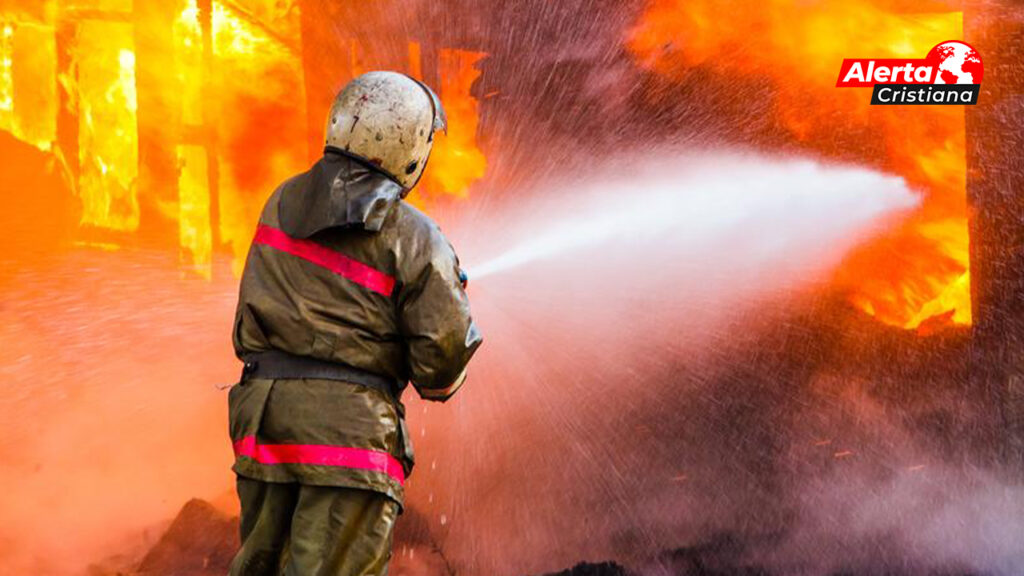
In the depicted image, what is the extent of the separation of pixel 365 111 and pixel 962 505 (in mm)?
4997

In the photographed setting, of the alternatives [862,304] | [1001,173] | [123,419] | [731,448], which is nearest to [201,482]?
[123,419]

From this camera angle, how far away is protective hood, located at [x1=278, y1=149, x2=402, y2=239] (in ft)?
9.15

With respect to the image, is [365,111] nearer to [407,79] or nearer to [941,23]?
[407,79]

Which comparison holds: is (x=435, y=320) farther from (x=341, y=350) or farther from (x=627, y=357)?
(x=627, y=357)

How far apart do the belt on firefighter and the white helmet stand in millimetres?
511

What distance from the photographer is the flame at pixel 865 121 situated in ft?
22.4

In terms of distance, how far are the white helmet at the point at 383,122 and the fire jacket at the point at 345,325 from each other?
0.08 m

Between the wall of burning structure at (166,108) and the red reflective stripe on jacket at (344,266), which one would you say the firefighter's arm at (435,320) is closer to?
the red reflective stripe on jacket at (344,266)

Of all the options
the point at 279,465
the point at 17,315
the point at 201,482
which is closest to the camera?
the point at 279,465

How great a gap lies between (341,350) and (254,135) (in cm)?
339

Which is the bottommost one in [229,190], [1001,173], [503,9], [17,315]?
[17,315]

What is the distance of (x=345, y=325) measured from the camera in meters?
2.82

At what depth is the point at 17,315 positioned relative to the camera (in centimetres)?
547

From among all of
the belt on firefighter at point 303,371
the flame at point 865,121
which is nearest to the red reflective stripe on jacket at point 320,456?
the belt on firefighter at point 303,371
